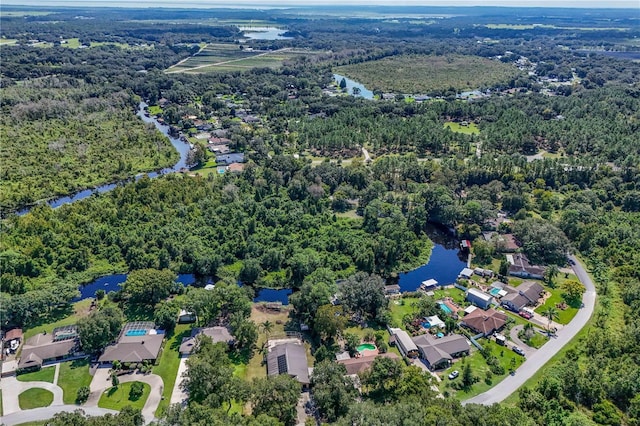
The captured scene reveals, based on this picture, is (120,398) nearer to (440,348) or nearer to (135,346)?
(135,346)

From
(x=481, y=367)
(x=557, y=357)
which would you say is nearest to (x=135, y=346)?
(x=481, y=367)

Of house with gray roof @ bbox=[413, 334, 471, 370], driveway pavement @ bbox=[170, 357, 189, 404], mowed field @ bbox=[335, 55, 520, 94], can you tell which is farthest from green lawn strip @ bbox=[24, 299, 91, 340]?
mowed field @ bbox=[335, 55, 520, 94]

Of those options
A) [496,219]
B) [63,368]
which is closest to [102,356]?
[63,368]

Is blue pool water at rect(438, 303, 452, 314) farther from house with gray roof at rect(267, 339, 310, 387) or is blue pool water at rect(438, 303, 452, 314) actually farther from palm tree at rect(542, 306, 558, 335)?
house with gray roof at rect(267, 339, 310, 387)

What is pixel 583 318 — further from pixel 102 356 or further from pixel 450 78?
pixel 450 78

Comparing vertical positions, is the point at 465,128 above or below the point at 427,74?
below

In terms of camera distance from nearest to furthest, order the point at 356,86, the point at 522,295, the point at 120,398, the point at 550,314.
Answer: the point at 120,398 < the point at 550,314 < the point at 522,295 < the point at 356,86

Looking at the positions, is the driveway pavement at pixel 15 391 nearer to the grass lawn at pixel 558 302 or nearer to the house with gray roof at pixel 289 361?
the house with gray roof at pixel 289 361
